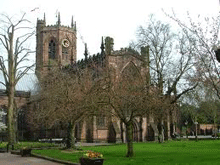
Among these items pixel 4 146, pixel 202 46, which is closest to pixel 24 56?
pixel 4 146

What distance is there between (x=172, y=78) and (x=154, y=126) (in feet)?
31.2

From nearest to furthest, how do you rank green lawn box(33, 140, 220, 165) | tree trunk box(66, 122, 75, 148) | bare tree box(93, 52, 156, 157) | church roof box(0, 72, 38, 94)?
green lawn box(33, 140, 220, 165), bare tree box(93, 52, 156, 157), tree trunk box(66, 122, 75, 148), church roof box(0, 72, 38, 94)

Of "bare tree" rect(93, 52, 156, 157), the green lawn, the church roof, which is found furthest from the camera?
the church roof

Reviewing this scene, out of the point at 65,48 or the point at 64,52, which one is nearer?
the point at 64,52

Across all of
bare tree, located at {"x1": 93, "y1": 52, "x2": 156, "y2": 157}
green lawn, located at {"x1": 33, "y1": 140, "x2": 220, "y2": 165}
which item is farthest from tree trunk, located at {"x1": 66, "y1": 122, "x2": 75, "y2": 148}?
bare tree, located at {"x1": 93, "y1": 52, "x2": 156, "y2": 157}

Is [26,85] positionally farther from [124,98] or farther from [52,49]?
[124,98]

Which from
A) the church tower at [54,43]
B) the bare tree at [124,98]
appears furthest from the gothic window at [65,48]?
the bare tree at [124,98]

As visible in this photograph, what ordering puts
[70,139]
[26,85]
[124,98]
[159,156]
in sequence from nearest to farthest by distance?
[124,98], [159,156], [70,139], [26,85]

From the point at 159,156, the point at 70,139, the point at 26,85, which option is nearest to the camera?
the point at 159,156

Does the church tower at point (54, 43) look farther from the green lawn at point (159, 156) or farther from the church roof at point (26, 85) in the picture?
the green lawn at point (159, 156)

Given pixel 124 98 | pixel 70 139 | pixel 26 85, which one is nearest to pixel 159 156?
pixel 124 98

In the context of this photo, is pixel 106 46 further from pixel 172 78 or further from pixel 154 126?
pixel 154 126

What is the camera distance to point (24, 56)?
29.3 metres

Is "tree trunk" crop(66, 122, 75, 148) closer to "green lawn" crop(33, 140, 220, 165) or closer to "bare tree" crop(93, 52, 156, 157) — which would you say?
"green lawn" crop(33, 140, 220, 165)
